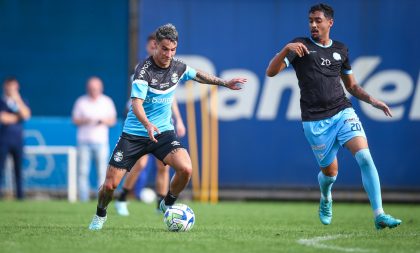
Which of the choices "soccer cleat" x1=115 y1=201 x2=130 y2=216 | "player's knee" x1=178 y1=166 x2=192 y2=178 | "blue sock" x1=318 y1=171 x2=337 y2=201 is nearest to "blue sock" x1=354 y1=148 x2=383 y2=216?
"blue sock" x1=318 y1=171 x2=337 y2=201

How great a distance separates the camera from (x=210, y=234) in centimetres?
927

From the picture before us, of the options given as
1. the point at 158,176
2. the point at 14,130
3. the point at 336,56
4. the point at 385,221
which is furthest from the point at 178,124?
the point at 14,130

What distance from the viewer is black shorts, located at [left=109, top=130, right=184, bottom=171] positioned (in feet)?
31.2

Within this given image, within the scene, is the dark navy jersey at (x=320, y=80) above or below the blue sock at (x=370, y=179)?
above

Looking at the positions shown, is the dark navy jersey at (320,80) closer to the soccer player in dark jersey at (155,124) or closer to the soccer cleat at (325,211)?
the soccer player in dark jersey at (155,124)

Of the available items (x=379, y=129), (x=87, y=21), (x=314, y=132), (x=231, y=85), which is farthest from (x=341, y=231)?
(x=87, y=21)

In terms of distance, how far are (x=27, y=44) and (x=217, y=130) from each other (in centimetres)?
460

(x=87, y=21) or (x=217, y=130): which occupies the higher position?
(x=87, y=21)

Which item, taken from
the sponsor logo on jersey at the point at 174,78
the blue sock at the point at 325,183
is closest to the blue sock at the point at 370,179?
the blue sock at the point at 325,183

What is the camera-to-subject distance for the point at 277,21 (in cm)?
1772

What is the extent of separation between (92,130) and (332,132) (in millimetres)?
8155

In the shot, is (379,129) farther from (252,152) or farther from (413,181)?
(252,152)

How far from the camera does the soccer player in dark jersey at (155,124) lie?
9.47 m

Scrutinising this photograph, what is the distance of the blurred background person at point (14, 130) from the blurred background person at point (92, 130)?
1.16 metres
